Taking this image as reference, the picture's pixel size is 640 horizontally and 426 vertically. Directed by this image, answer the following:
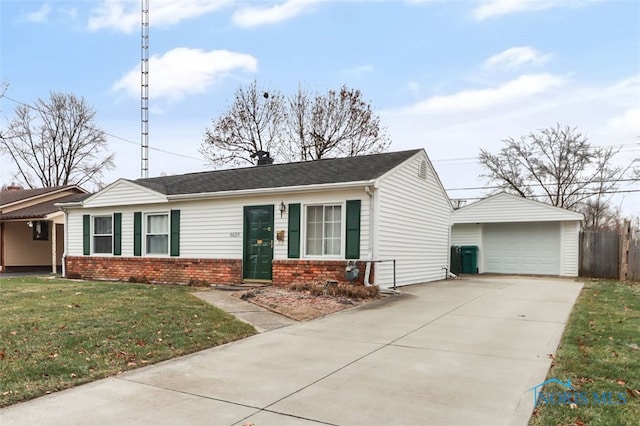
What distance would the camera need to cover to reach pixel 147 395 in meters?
4.03

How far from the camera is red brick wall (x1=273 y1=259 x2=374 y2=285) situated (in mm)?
11039

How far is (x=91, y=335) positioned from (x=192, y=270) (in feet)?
25.8

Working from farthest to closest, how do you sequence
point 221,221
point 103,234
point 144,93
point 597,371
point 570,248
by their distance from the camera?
point 144,93 < point 570,248 < point 103,234 < point 221,221 < point 597,371

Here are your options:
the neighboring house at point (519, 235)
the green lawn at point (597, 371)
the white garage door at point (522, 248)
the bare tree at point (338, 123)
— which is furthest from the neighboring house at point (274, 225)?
the bare tree at point (338, 123)

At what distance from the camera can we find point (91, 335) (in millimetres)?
5918

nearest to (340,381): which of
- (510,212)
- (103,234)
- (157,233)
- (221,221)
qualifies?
(221,221)

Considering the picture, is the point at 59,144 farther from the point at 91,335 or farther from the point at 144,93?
the point at 91,335

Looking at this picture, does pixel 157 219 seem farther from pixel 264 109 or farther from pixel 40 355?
pixel 264 109

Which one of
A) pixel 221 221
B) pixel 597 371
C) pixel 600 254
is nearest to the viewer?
pixel 597 371

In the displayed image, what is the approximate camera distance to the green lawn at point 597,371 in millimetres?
3496

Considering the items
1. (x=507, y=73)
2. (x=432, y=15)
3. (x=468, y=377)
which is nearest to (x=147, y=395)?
(x=468, y=377)

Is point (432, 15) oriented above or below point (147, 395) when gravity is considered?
above

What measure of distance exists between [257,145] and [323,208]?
18736 millimetres

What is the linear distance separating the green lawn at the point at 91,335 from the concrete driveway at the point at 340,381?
→ 1.04 feet
